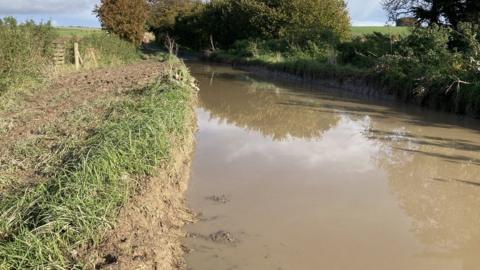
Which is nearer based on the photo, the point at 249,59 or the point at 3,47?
the point at 3,47

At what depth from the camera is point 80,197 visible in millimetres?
4516

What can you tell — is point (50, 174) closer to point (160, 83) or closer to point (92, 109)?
point (92, 109)

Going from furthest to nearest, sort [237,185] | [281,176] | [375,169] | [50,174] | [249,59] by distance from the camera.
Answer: [249,59] → [375,169] → [281,176] → [237,185] → [50,174]

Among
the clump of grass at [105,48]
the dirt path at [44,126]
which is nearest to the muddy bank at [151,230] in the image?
the dirt path at [44,126]

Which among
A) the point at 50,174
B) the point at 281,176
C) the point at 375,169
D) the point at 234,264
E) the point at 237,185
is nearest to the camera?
the point at 234,264

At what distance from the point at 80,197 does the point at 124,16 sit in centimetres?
2776

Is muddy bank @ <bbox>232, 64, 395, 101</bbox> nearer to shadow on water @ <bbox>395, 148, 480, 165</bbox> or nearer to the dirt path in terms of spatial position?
shadow on water @ <bbox>395, 148, 480, 165</bbox>

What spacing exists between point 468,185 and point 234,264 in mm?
4589

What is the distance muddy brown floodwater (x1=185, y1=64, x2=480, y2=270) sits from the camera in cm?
530

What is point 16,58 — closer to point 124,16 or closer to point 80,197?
point 80,197

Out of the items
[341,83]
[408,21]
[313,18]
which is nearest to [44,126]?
[341,83]

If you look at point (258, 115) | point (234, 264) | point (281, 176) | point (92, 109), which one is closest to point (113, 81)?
point (258, 115)

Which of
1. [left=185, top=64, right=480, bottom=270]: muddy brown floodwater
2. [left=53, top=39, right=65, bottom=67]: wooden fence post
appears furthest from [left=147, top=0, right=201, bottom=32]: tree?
[left=185, top=64, right=480, bottom=270]: muddy brown floodwater

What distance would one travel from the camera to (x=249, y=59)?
34.9 metres
